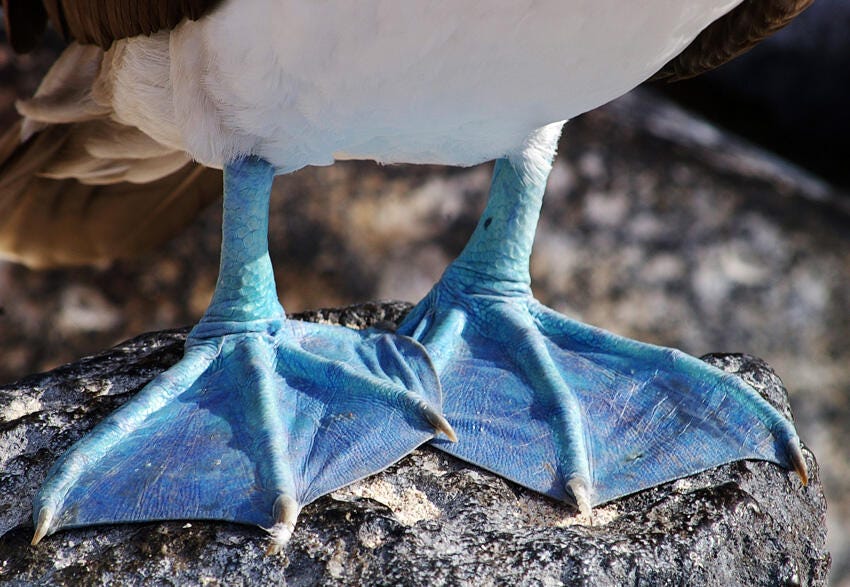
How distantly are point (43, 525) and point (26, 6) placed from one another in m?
1.03

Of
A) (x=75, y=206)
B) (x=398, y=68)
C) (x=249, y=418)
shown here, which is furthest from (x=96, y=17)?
(x=75, y=206)

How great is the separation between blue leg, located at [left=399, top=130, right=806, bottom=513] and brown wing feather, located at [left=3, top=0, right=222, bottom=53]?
2.07ft

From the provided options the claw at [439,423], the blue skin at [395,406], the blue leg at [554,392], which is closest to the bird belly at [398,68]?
the blue skin at [395,406]

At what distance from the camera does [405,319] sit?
1916 mm

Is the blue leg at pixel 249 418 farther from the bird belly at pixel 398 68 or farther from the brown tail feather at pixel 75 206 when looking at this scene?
the brown tail feather at pixel 75 206

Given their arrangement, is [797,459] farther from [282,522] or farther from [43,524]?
[43,524]

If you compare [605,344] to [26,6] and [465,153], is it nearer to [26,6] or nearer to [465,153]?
[465,153]

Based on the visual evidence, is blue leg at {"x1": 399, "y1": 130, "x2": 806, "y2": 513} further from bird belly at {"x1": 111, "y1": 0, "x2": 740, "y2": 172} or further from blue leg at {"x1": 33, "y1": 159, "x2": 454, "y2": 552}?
bird belly at {"x1": 111, "y1": 0, "x2": 740, "y2": 172}

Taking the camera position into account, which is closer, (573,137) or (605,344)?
(605,344)

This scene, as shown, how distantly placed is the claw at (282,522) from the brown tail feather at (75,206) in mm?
1134

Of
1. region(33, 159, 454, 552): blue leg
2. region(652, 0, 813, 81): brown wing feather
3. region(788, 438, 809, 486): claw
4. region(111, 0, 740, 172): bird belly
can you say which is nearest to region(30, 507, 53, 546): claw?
region(33, 159, 454, 552): blue leg

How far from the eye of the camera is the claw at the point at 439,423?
151cm

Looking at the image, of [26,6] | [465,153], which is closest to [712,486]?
[465,153]

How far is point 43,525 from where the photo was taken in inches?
53.1
